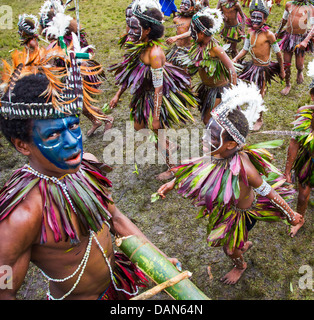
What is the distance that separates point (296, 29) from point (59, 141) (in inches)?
226

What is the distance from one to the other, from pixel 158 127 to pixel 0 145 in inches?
111

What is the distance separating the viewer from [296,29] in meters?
6.07

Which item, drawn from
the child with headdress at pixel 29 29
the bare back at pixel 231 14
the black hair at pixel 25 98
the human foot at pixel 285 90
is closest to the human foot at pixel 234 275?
the black hair at pixel 25 98

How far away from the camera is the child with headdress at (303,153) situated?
3230 mm

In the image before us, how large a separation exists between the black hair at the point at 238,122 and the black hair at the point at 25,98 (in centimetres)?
141

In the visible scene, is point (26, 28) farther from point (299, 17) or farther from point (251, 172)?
point (299, 17)

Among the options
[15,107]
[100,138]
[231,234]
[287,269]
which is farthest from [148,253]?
[100,138]

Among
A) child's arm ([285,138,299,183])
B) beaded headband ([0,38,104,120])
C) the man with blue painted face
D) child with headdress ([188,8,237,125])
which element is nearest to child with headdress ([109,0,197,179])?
child with headdress ([188,8,237,125])

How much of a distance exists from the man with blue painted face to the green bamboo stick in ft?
0.81

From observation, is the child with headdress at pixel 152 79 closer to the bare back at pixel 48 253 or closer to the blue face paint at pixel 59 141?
the bare back at pixel 48 253

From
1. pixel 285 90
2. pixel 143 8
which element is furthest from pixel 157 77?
pixel 285 90

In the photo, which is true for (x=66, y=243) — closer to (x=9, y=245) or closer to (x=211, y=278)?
(x=9, y=245)

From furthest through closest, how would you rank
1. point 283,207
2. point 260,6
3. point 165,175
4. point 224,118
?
point 260,6, point 165,175, point 283,207, point 224,118

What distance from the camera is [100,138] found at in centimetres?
561
